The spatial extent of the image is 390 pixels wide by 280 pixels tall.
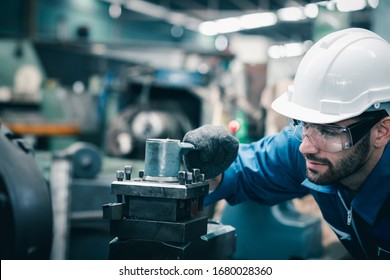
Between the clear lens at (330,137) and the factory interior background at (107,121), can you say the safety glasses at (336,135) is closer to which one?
the clear lens at (330,137)

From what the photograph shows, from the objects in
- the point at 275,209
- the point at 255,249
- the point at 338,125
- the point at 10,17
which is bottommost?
the point at 255,249

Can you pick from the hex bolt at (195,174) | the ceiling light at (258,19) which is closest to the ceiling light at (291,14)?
the ceiling light at (258,19)

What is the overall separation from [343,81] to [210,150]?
350 mm

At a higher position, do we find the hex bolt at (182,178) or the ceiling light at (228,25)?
the ceiling light at (228,25)

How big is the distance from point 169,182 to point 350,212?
536 millimetres

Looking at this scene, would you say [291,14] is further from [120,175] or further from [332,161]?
[120,175]

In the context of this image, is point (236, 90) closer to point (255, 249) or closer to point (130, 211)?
point (255, 249)

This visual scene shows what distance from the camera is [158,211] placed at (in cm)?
102

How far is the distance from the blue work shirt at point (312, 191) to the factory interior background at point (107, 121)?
0.51 ft

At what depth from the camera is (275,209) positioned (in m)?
1.99

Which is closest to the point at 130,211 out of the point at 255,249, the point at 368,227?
the point at 368,227

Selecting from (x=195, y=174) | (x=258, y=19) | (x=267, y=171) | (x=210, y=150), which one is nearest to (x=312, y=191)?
(x=267, y=171)

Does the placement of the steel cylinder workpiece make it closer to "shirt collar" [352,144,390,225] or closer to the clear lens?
the clear lens

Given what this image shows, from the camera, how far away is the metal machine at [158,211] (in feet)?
3.29
